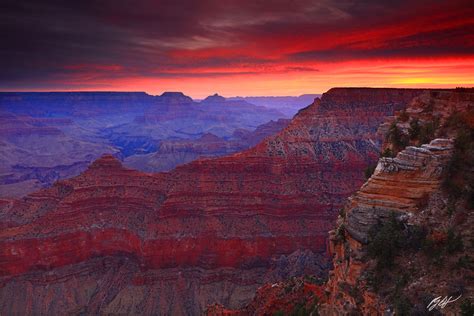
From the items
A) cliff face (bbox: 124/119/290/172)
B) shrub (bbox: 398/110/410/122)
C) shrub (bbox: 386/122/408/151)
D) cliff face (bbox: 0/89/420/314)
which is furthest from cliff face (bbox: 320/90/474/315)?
cliff face (bbox: 124/119/290/172)

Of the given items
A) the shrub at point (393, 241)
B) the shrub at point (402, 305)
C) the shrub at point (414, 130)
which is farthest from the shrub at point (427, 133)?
the shrub at point (402, 305)

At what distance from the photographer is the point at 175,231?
60.1 m

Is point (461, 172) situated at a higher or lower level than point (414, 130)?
lower

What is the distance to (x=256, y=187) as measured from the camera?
64125 mm

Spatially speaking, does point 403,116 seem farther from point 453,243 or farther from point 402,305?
point 402,305

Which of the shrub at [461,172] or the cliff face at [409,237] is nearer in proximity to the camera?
the cliff face at [409,237]

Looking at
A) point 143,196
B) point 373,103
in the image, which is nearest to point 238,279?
point 143,196

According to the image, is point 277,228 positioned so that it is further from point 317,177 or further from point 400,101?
point 400,101

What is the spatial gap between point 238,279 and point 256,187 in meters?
15.0

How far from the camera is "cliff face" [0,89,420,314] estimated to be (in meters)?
55.6

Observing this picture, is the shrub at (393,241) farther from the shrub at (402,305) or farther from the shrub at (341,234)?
the shrub at (341,234)

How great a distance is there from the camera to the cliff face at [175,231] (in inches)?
2188

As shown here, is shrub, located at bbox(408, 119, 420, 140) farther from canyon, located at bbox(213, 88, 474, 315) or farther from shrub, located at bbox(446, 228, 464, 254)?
shrub, located at bbox(446, 228, 464, 254)
